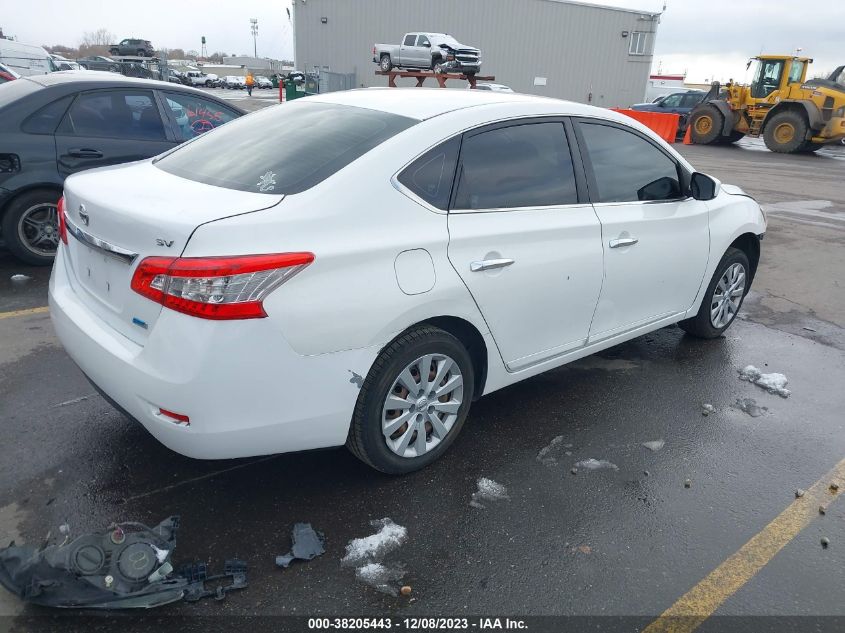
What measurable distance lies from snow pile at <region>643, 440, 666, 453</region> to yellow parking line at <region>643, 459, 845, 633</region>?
0.67 m

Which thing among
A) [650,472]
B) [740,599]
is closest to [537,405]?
[650,472]

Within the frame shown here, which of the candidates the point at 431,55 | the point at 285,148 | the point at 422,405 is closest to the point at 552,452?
the point at 422,405

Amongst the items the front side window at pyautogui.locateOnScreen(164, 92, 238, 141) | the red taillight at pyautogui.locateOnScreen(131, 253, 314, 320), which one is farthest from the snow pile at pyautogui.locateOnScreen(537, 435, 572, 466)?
the front side window at pyautogui.locateOnScreen(164, 92, 238, 141)

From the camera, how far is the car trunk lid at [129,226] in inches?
96.9

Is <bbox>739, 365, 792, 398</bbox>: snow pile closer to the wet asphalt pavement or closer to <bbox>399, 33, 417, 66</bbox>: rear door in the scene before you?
the wet asphalt pavement

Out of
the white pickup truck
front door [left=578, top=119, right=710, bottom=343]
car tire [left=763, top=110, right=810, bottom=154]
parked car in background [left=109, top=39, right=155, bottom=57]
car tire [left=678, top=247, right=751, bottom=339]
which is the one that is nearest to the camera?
front door [left=578, top=119, right=710, bottom=343]

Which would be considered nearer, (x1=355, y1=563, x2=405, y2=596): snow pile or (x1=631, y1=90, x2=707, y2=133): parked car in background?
(x1=355, y1=563, x2=405, y2=596): snow pile

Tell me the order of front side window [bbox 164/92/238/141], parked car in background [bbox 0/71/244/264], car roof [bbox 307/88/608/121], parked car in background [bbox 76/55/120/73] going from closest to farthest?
1. car roof [bbox 307/88/608/121]
2. parked car in background [bbox 0/71/244/264]
3. front side window [bbox 164/92/238/141]
4. parked car in background [bbox 76/55/120/73]

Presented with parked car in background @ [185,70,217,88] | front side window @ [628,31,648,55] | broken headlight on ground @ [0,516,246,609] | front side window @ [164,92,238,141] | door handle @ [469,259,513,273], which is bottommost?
parked car in background @ [185,70,217,88]

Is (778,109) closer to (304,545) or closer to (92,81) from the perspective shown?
(92,81)

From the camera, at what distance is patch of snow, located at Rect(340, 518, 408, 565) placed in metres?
2.62

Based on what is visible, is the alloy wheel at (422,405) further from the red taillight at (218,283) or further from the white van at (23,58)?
the white van at (23,58)

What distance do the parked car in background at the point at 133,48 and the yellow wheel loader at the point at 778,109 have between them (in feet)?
124

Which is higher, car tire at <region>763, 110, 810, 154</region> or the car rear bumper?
the car rear bumper
